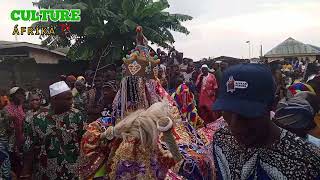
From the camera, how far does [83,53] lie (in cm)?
1880

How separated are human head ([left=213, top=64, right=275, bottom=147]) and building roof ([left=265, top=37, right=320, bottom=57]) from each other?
30.2 m

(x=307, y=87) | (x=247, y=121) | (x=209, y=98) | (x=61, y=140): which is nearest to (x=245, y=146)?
(x=247, y=121)

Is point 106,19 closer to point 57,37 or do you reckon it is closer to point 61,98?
point 57,37

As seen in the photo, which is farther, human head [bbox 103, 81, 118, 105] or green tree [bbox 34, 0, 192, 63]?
green tree [bbox 34, 0, 192, 63]

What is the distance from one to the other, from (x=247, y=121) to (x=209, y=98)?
842cm

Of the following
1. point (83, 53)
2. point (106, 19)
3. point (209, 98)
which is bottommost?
point (209, 98)

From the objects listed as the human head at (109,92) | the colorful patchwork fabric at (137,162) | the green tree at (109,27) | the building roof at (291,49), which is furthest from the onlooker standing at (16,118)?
the building roof at (291,49)

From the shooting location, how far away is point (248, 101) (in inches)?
80.6

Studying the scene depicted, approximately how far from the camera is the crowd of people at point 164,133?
2.07 m

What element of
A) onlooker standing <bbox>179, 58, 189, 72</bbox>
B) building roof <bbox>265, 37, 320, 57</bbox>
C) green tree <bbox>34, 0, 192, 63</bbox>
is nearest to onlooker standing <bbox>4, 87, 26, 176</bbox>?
onlooker standing <bbox>179, 58, 189, 72</bbox>

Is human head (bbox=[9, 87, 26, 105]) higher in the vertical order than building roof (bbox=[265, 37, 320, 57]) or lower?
lower

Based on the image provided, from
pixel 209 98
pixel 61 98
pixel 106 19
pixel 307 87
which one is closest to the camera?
pixel 307 87

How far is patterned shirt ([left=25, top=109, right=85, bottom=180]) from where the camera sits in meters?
4.92

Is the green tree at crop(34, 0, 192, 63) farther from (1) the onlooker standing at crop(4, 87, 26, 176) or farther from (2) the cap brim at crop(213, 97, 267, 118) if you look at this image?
(2) the cap brim at crop(213, 97, 267, 118)
